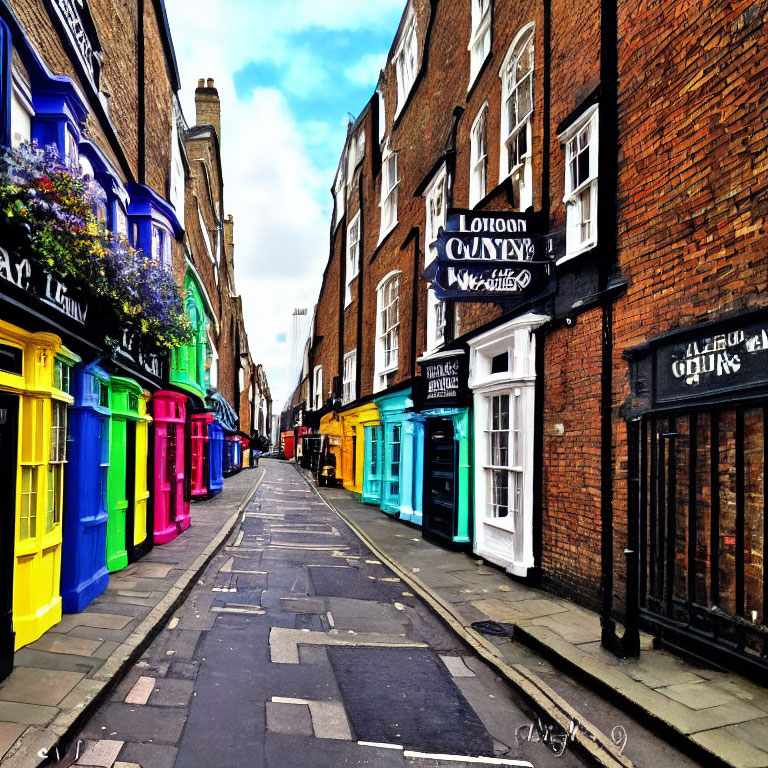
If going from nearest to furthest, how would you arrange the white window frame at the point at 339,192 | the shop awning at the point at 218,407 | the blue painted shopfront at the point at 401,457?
the blue painted shopfront at the point at 401,457 < the shop awning at the point at 218,407 < the white window frame at the point at 339,192

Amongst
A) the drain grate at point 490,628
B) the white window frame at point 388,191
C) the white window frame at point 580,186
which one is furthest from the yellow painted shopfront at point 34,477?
the white window frame at point 388,191

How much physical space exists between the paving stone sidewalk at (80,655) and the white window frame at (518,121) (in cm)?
721

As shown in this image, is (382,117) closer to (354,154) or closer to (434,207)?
(354,154)

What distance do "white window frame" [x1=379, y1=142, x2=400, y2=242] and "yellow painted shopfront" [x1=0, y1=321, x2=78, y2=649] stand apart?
14.5 m

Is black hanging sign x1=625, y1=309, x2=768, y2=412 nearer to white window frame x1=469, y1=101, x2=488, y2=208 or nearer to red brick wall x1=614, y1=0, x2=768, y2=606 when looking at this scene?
red brick wall x1=614, y1=0, x2=768, y2=606

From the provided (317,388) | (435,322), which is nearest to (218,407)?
(435,322)

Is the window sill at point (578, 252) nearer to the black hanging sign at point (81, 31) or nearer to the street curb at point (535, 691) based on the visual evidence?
the street curb at point (535, 691)

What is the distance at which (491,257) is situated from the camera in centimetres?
786

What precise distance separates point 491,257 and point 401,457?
31.2 feet

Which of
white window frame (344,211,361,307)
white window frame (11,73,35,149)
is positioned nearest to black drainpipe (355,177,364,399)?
white window frame (344,211,361,307)

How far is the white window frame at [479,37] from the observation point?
11.4 meters

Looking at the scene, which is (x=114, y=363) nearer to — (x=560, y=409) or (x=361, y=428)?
(x=560, y=409)

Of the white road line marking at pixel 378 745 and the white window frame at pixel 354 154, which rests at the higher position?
the white window frame at pixel 354 154

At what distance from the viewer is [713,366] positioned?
16.6 feet
